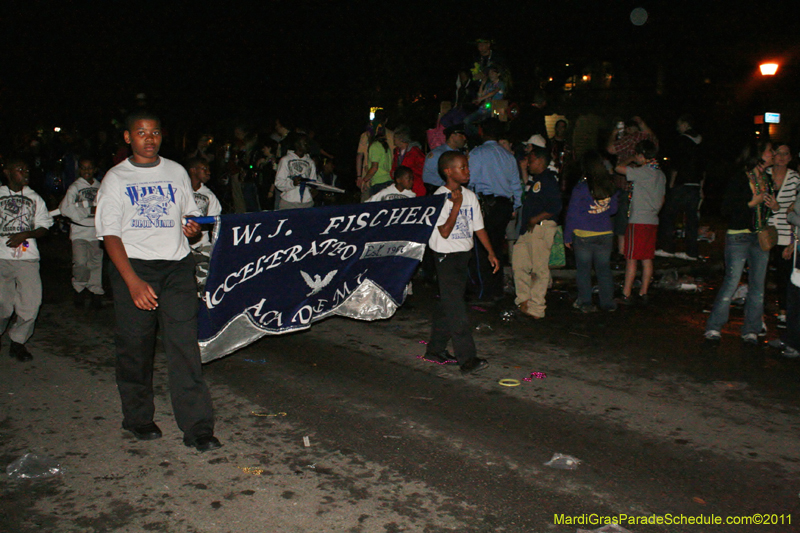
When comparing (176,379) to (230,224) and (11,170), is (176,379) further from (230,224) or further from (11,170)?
(11,170)

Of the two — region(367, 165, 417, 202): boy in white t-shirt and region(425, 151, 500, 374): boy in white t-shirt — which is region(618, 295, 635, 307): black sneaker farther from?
region(425, 151, 500, 374): boy in white t-shirt

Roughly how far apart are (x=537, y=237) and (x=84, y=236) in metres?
5.52

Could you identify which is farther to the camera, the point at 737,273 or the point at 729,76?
the point at 729,76

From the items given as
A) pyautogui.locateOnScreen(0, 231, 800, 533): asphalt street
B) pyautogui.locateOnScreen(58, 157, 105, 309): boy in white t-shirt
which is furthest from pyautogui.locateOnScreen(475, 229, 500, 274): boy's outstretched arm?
pyautogui.locateOnScreen(58, 157, 105, 309): boy in white t-shirt

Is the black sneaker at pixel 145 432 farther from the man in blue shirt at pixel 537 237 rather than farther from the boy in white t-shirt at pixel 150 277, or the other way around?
the man in blue shirt at pixel 537 237

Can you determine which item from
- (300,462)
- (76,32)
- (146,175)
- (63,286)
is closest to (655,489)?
(300,462)

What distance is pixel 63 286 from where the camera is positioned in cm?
1020

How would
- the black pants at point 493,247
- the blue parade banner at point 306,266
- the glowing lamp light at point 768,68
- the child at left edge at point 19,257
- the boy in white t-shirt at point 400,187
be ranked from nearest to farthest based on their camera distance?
the blue parade banner at point 306,266, the child at left edge at point 19,257, the boy in white t-shirt at point 400,187, the black pants at point 493,247, the glowing lamp light at point 768,68

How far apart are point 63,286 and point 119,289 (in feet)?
20.9

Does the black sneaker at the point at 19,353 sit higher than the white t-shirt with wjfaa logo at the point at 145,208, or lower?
lower

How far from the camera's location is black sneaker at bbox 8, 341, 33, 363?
664cm

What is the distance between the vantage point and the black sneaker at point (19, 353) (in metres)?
6.64

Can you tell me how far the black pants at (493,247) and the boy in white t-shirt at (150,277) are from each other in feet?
16.3

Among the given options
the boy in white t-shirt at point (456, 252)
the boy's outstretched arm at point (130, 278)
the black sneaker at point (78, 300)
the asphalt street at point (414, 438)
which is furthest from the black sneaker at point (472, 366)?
the black sneaker at point (78, 300)
